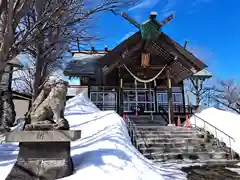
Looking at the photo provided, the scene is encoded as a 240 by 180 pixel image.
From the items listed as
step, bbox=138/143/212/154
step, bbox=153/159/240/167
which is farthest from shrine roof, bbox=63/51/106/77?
step, bbox=153/159/240/167

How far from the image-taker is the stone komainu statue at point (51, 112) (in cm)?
309

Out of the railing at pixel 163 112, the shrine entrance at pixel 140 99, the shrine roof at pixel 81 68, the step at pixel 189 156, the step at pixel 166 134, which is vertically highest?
the shrine roof at pixel 81 68

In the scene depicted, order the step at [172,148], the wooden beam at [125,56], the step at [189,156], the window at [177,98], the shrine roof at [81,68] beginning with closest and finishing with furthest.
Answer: the step at [189,156] → the step at [172,148] → the wooden beam at [125,56] → the shrine roof at [81,68] → the window at [177,98]

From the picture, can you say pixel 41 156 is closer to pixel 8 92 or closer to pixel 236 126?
pixel 236 126

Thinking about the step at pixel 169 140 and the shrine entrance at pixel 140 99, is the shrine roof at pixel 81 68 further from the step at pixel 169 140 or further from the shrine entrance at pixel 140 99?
the step at pixel 169 140

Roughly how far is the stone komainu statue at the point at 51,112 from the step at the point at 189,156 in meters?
4.12

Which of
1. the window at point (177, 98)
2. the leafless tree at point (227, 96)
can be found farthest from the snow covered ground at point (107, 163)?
the leafless tree at point (227, 96)

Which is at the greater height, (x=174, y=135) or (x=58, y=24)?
(x=58, y=24)

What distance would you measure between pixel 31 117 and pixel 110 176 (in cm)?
179

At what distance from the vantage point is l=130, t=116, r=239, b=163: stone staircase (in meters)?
6.36

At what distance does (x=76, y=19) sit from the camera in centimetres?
732

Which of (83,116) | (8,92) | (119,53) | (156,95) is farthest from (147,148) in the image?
(8,92)

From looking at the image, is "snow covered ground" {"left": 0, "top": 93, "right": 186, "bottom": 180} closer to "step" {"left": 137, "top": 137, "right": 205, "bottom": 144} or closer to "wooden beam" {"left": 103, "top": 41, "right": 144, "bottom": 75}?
"step" {"left": 137, "top": 137, "right": 205, "bottom": 144}

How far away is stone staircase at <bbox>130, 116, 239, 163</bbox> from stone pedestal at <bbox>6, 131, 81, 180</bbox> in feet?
12.9
